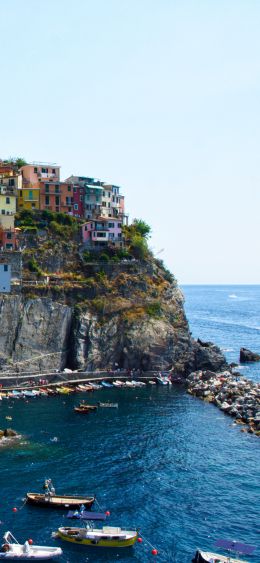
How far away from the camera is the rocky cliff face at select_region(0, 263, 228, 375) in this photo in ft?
352

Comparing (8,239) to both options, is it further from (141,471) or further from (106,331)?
(141,471)

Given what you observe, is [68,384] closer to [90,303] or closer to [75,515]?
[90,303]

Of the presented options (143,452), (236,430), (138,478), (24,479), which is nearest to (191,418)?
(236,430)

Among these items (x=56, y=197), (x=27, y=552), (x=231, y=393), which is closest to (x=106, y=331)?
(x=231, y=393)

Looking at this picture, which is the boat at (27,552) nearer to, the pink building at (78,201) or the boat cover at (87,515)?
the boat cover at (87,515)

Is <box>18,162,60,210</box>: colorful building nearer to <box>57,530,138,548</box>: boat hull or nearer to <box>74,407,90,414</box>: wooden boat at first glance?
<box>74,407,90,414</box>: wooden boat

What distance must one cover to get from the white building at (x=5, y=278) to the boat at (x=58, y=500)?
56.4 m

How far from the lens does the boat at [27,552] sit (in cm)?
4819

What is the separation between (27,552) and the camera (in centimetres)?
4819

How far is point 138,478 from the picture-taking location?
65.5 m

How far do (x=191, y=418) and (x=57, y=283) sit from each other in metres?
40.8

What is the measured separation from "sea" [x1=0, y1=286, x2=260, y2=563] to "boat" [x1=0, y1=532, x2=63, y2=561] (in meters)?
1.19

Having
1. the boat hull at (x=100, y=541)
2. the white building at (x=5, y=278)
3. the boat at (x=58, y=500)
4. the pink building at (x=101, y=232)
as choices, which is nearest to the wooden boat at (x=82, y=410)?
the white building at (x=5, y=278)

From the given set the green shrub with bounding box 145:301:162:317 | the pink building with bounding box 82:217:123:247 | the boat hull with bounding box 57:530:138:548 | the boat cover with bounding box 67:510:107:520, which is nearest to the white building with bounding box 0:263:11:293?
the pink building with bounding box 82:217:123:247
